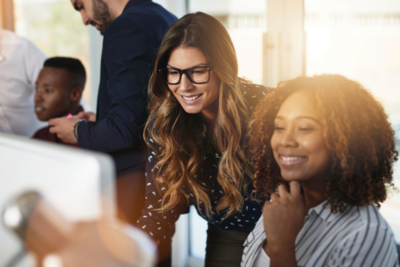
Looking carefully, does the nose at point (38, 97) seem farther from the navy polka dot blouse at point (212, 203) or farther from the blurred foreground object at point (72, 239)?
the blurred foreground object at point (72, 239)

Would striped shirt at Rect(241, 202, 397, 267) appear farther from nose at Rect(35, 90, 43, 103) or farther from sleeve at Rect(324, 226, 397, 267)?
nose at Rect(35, 90, 43, 103)

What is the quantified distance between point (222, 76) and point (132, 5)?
56cm

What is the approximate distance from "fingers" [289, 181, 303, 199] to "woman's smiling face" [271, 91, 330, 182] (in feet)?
0.04

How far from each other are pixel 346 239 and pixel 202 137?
1.83 ft

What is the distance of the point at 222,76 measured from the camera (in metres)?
0.94

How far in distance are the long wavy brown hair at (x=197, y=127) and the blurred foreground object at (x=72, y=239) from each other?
0.69m

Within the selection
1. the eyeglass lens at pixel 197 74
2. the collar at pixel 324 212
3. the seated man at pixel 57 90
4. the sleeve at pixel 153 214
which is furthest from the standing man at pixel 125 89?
the collar at pixel 324 212

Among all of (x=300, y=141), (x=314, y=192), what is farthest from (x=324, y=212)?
(x=300, y=141)

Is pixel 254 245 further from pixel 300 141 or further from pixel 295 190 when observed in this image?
pixel 300 141

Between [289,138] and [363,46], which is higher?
[363,46]

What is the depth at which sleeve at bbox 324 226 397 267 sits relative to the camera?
62 centimetres

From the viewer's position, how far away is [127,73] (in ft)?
3.70

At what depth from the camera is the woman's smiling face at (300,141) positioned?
71 centimetres

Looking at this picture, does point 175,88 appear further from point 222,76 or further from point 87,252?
point 87,252
